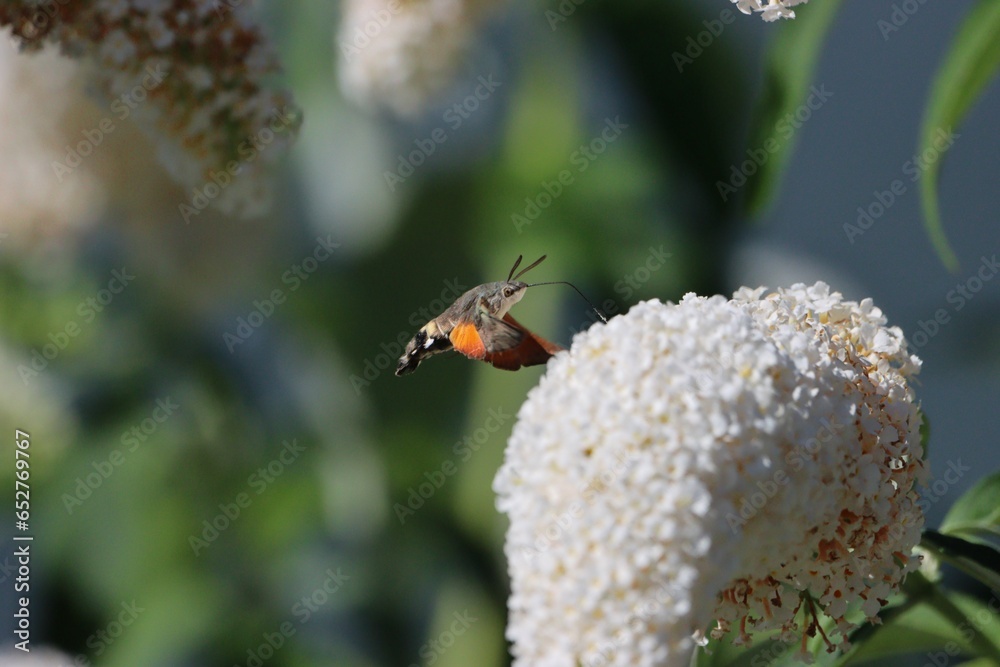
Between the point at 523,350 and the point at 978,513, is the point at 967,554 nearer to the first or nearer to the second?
the point at 978,513

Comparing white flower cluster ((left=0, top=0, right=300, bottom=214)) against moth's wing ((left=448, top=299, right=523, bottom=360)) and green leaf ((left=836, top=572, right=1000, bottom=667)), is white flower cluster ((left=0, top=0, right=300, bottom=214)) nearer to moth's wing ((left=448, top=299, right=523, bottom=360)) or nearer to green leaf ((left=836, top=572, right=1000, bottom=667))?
moth's wing ((left=448, top=299, right=523, bottom=360))

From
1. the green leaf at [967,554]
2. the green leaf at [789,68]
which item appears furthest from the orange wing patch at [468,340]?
the green leaf at [789,68]

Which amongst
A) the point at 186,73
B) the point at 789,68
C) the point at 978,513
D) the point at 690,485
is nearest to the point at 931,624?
the point at 978,513

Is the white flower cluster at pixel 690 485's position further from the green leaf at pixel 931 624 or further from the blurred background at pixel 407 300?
the blurred background at pixel 407 300

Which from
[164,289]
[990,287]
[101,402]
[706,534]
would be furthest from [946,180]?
[101,402]

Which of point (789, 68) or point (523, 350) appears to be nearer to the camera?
point (523, 350)

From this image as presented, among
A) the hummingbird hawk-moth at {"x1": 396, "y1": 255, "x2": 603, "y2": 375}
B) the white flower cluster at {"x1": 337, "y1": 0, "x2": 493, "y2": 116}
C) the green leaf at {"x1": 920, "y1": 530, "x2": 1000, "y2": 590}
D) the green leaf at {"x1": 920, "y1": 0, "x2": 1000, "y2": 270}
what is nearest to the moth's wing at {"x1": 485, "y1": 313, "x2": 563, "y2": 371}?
the hummingbird hawk-moth at {"x1": 396, "y1": 255, "x2": 603, "y2": 375}
